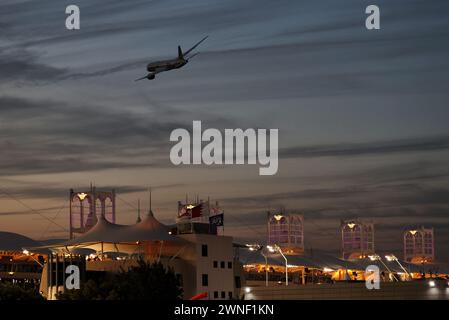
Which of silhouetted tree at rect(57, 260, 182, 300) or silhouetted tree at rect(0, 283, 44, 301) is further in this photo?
silhouetted tree at rect(57, 260, 182, 300)

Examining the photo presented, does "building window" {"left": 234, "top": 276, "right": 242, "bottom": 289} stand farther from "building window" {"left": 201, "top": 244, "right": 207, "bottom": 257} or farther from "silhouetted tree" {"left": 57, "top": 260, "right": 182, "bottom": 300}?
"silhouetted tree" {"left": 57, "top": 260, "right": 182, "bottom": 300}

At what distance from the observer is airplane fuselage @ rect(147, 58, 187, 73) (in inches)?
5034

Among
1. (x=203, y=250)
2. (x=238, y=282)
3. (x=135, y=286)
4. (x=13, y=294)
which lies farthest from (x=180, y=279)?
(x=13, y=294)

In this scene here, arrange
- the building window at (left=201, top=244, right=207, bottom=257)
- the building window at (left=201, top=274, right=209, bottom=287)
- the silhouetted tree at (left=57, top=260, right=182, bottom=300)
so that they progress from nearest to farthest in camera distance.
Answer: the silhouetted tree at (left=57, top=260, right=182, bottom=300), the building window at (left=201, top=274, right=209, bottom=287), the building window at (left=201, top=244, right=207, bottom=257)

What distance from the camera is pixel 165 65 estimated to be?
130m

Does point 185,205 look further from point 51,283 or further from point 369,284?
point 369,284

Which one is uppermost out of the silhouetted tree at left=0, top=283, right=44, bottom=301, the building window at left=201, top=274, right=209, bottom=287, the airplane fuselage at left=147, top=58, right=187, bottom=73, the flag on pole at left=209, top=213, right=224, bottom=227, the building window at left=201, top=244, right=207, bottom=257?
the airplane fuselage at left=147, top=58, right=187, bottom=73

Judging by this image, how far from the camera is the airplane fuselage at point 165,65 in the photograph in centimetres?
12788

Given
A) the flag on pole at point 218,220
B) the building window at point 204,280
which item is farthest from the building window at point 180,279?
the flag on pole at point 218,220

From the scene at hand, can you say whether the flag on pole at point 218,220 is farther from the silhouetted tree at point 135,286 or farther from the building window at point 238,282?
the silhouetted tree at point 135,286

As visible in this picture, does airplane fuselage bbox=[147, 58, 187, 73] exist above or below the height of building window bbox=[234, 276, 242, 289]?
above

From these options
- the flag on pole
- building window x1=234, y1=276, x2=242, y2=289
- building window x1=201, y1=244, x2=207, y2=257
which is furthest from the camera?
building window x1=234, y1=276, x2=242, y2=289

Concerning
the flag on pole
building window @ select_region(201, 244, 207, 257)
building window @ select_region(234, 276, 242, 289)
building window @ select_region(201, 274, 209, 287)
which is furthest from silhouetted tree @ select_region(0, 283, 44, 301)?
building window @ select_region(234, 276, 242, 289)
